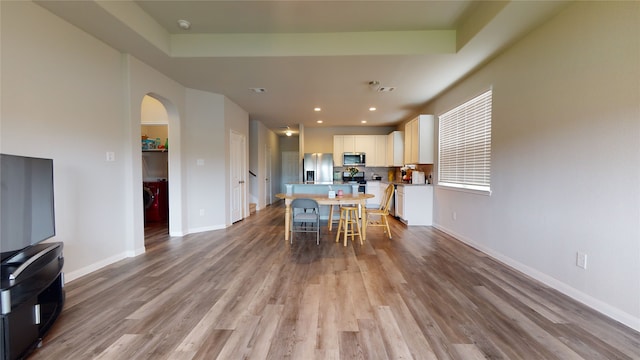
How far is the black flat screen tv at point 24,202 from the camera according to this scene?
1687 millimetres

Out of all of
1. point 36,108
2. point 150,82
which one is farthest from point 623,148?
point 150,82

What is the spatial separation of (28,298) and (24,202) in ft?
2.46

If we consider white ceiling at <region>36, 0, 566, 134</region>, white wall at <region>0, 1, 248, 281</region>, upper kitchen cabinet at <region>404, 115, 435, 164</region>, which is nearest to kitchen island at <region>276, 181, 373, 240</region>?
upper kitchen cabinet at <region>404, 115, 435, 164</region>

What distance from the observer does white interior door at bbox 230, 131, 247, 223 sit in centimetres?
554

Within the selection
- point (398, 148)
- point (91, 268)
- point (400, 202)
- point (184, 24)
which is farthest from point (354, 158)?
point (91, 268)

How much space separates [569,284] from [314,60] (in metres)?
3.61

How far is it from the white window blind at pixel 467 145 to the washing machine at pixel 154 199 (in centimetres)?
596

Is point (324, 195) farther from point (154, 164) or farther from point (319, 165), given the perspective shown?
point (154, 164)

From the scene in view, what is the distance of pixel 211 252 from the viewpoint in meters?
3.60

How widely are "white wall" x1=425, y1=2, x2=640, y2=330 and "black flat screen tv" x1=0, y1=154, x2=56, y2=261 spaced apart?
435 centimetres

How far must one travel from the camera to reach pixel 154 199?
5.71m

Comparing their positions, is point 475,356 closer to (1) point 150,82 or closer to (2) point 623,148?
(2) point 623,148

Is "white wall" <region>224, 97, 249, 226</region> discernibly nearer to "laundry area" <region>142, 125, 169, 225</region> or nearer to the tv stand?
"laundry area" <region>142, 125, 169, 225</region>

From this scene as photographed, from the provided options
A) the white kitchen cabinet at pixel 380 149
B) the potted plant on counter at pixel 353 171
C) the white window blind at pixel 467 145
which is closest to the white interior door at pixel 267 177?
the potted plant on counter at pixel 353 171
